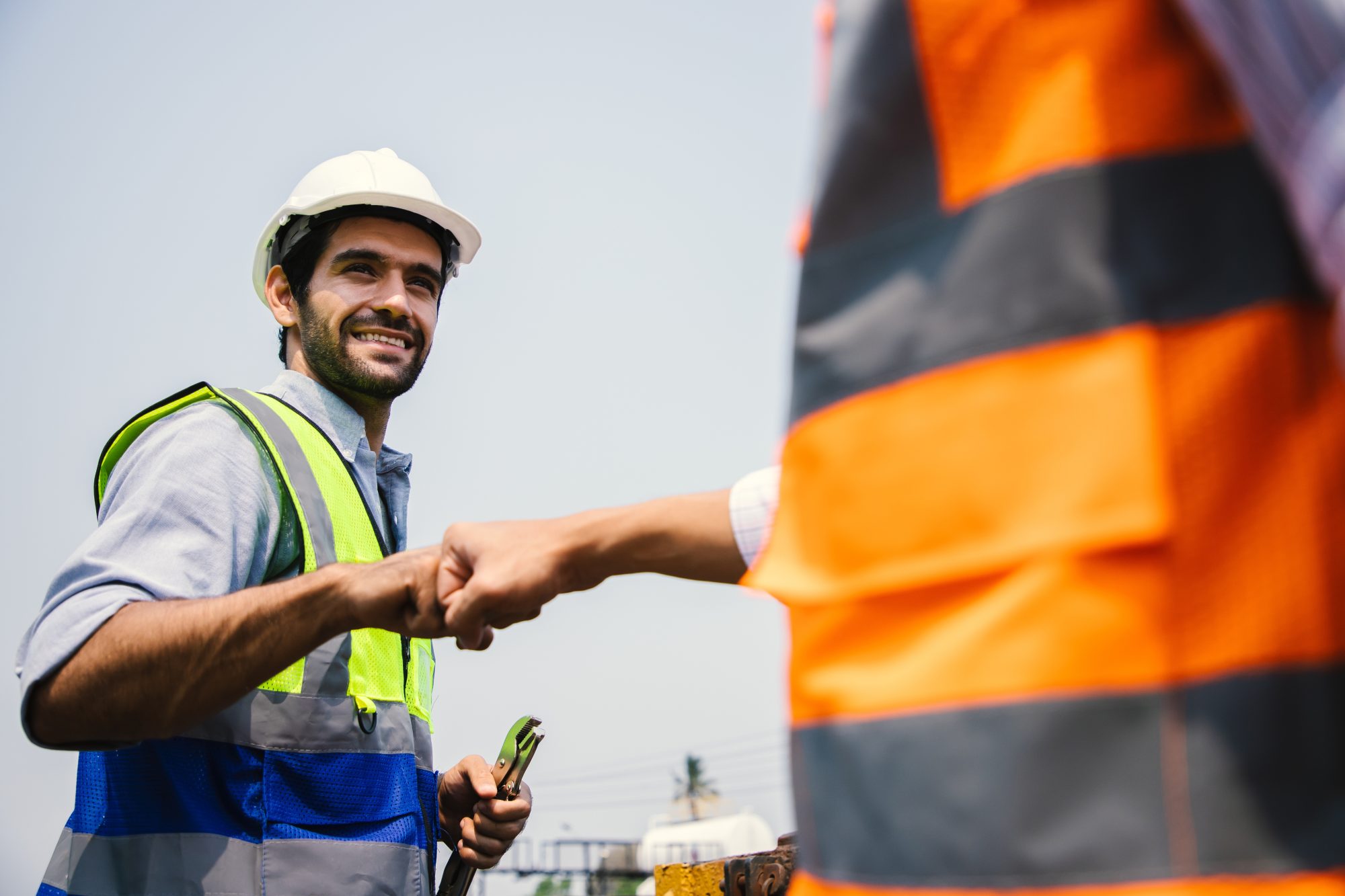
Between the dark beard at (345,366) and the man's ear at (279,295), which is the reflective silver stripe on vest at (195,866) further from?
the man's ear at (279,295)

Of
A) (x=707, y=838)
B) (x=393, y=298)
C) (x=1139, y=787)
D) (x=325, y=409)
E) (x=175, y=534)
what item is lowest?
(x=707, y=838)

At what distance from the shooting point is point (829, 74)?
1.17 m

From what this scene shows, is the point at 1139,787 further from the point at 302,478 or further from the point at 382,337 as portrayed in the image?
the point at 382,337

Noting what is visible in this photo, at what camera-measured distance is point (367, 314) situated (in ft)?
11.7

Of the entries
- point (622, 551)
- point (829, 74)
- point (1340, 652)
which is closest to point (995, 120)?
point (829, 74)

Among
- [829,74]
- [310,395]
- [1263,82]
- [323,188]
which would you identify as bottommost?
[1263,82]

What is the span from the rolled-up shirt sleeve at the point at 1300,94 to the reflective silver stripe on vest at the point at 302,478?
92.2 inches

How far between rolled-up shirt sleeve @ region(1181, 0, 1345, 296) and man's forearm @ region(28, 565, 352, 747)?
78.1 inches

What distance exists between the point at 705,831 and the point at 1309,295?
30.9 m

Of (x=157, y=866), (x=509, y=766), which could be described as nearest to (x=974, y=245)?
(x=157, y=866)

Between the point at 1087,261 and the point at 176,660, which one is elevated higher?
the point at 1087,261

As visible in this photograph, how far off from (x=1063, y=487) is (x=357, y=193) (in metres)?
3.08

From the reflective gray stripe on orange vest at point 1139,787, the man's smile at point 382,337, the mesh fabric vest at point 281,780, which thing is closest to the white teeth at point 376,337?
the man's smile at point 382,337

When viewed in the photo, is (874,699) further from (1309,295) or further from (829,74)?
(829,74)
